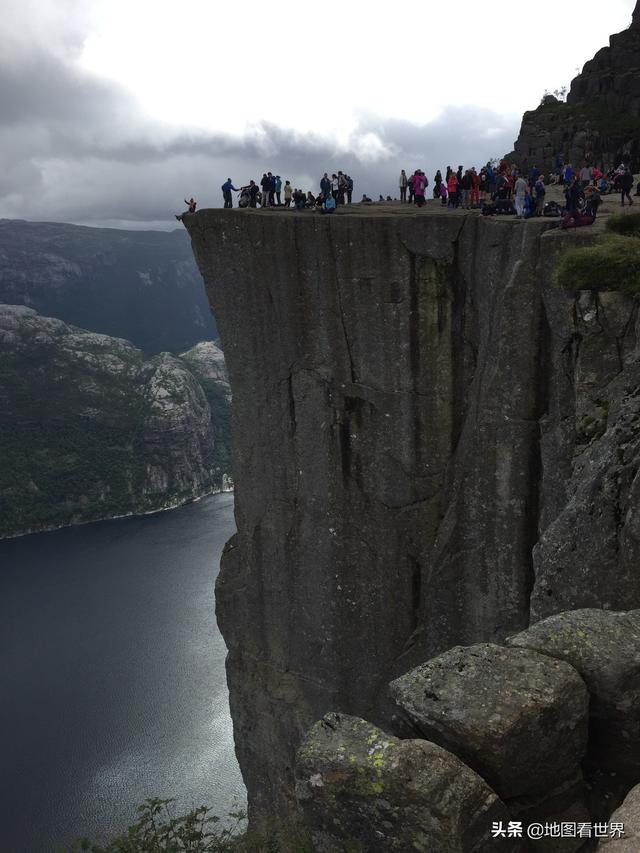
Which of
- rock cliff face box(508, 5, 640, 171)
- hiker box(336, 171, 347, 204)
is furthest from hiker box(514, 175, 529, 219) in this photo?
rock cliff face box(508, 5, 640, 171)

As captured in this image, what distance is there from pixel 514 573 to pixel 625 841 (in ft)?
47.4

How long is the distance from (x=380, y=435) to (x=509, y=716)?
16.6 metres

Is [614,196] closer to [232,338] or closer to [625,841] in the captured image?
[232,338]

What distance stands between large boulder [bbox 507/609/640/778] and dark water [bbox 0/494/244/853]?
194 feet

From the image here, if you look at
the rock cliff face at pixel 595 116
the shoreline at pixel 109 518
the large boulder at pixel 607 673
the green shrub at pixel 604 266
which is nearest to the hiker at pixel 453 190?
the green shrub at pixel 604 266

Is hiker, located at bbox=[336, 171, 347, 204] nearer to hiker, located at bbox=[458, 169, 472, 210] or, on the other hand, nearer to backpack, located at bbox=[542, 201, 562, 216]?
hiker, located at bbox=[458, 169, 472, 210]

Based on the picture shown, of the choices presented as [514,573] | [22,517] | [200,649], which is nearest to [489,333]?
[514,573]

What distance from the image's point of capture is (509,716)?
24.6 feet

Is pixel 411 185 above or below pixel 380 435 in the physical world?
above

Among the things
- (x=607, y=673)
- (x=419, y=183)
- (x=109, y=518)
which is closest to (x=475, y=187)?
(x=419, y=183)

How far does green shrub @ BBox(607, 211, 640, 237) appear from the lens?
17.8 meters

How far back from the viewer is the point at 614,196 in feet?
85.8

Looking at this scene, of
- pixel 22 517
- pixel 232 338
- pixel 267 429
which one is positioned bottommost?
pixel 22 517

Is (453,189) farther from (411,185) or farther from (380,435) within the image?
(380,435)
